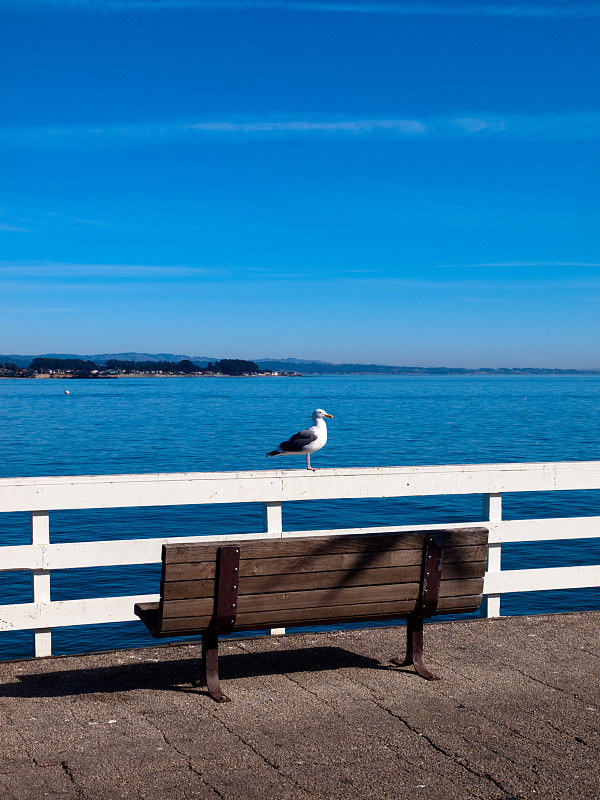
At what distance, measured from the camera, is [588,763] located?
13.4 feet

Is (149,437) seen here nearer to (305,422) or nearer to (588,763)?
(305,422)

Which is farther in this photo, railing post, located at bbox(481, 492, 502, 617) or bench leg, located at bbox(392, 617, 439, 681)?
railing post, located at bbox(481, 492, 502, 617)

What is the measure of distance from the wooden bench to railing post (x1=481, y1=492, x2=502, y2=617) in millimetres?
1392

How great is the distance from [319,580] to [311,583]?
0.17 feet

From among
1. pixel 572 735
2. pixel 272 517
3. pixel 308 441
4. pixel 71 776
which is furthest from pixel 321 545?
pixel 308 441

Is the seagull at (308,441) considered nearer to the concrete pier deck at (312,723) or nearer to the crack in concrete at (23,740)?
the concrete pier deck at (312,723)

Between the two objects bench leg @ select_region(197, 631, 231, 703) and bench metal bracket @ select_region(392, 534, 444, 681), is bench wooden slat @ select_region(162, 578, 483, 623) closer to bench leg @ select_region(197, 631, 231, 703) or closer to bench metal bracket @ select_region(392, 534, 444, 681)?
bench metal bracket @ select_region(392, 534, 444, 681)

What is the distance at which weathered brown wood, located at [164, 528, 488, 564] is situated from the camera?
15.2ft

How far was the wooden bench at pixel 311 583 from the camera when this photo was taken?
15.4ft

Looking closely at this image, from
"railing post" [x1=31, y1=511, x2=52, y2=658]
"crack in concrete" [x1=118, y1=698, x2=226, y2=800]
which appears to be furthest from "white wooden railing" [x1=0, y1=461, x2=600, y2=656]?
"crack in concrete" [x1=118, y1=698, x2=226, y2=800]

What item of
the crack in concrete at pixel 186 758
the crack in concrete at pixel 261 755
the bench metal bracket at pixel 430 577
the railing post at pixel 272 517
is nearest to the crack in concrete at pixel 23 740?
the crack in concrete at pixel 186 758

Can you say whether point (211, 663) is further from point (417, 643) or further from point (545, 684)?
point (545, 684)

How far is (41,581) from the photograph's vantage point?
18.9ft

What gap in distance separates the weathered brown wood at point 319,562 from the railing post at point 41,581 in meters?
1.49
